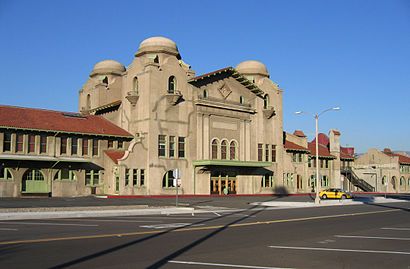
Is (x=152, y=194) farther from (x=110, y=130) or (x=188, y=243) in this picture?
(x=188, y=243)

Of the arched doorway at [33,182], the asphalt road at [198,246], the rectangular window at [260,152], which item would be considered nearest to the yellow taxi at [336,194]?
the rectangular window at [260,152]

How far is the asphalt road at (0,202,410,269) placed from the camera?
33.4 ft

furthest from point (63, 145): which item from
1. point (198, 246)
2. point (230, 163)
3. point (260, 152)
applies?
point (198, 246)

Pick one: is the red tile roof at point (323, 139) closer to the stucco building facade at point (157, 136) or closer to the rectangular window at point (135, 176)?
the stucco building facade at point (157, 136)

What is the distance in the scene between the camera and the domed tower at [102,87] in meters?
57.8

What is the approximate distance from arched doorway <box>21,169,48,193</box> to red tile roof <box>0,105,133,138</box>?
4.33m

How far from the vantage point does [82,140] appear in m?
45.9

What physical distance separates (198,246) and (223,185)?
4213cm

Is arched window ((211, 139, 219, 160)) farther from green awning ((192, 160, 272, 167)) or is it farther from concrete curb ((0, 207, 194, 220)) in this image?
concrete curb ((0, 207, 194, 220))

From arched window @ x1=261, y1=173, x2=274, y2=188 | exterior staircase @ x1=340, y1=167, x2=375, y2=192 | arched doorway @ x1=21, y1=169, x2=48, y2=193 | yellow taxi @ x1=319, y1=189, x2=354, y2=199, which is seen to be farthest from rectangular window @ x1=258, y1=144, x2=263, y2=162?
arched doorway @ x1=21, y1=169, x2=48, y2=193

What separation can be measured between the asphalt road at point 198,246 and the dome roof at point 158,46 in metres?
34.7

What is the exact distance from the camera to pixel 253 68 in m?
63.5

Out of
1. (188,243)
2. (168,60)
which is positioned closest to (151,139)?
(168,60)

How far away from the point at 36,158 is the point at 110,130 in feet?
32.3
